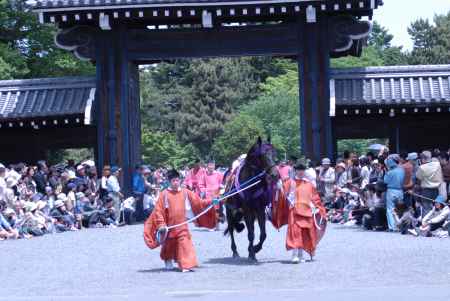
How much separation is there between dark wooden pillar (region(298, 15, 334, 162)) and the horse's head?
32.4 ft

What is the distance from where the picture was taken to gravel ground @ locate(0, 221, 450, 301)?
12.2 meters

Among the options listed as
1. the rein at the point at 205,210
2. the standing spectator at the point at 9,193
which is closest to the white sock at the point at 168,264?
the rein at the point at 205,210

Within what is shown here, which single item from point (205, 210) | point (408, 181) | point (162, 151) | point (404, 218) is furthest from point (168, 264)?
point (162, 151)

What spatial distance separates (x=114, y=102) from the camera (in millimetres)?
27188

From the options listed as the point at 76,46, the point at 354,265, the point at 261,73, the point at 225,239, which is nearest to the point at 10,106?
the point at 76,46

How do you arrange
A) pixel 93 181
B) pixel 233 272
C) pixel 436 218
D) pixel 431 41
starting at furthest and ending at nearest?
pixel 431 41, pixel 93 181, pixel 436 218, pixel 233 272

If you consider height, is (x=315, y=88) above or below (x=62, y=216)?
above

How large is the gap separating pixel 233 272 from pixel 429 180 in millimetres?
7547

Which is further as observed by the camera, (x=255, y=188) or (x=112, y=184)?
(x=112, y=184)

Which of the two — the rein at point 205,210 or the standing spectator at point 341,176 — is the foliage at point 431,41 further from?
the rein at point 205,210

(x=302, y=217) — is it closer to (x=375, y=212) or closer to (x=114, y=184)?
(x=375, y=212)

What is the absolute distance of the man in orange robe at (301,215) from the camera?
15969 millimetres

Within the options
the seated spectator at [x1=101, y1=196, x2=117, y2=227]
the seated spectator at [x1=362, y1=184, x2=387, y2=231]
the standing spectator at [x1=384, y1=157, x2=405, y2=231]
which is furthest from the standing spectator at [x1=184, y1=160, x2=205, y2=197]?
the standing spectator at [x1=384, y1=157, x2=405, y2=231]

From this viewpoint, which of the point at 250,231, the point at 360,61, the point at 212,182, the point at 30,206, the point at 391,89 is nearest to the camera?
the point at 250,231
